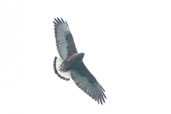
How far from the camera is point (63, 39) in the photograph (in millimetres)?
25125

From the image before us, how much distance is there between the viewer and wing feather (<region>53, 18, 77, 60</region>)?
2488 centimetres

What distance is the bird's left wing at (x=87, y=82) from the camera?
25.6m

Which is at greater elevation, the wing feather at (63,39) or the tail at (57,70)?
the wing feather at (63,39)

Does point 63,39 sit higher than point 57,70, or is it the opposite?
point 63,39

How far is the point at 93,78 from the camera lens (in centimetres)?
2606

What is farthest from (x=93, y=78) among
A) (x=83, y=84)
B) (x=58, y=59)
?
(x=58, y=59)

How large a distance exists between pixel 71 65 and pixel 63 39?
1.27 meters

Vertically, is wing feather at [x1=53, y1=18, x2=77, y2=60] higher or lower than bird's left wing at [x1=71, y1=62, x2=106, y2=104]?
higher

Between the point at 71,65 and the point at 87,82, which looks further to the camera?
the point at 87,82

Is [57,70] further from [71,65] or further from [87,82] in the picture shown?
[87,82]

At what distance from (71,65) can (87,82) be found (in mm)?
1535

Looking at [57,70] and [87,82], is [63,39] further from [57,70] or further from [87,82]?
[87,82]

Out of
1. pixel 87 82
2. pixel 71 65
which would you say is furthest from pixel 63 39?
pixel 87 82

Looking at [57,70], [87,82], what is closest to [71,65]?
Result: [57,70]
